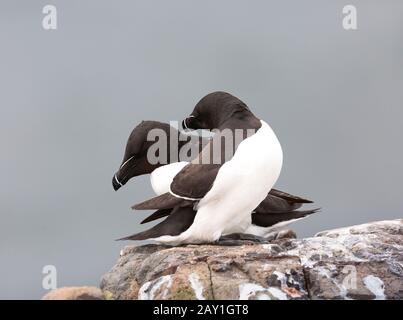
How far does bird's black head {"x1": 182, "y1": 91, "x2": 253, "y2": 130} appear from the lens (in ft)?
47.7

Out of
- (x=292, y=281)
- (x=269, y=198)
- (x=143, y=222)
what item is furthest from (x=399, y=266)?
(x=143, y=222)

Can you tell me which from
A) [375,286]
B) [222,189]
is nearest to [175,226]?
[222,189]

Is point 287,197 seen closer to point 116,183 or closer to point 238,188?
point 238,188

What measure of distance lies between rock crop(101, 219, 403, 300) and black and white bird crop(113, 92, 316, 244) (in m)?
0.29

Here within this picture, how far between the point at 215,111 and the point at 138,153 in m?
1.19

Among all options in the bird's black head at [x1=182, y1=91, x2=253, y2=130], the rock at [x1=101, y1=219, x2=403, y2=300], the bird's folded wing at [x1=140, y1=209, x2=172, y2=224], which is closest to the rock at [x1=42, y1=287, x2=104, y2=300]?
the rock at [x1=101, y1=219, x2=403, y2=300]

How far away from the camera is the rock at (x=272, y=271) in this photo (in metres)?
12.9

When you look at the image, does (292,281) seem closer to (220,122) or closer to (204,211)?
(204,211)

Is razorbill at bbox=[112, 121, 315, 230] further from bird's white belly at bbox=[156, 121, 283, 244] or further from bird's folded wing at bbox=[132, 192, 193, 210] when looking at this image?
bird's white belly at bbox=[156, 121, 283, 244]

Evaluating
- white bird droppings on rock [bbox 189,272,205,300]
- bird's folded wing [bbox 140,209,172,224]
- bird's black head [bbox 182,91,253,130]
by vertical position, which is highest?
bird's black head [bbox 182,91,253,130]

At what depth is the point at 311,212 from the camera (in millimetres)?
15031
